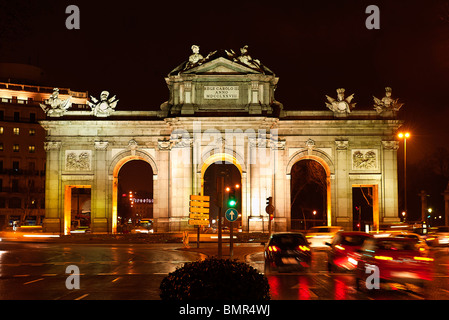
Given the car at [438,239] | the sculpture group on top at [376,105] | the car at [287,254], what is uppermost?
the sculpture group on top at [376,105]

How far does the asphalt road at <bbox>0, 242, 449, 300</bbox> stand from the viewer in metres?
16.2

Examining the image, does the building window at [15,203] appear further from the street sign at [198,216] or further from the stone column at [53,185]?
the street sign at [198,216]

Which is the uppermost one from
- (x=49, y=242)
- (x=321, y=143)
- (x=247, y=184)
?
(x=321, y=143)

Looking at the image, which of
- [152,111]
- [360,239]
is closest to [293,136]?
[152,111]

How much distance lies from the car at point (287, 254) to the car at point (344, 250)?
1.02m

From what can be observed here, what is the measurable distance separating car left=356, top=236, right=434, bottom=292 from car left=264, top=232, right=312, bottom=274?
485cm

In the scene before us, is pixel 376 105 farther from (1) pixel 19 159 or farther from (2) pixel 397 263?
(1) pixel 19 159

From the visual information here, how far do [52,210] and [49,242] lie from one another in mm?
6432

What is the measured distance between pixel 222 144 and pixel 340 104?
472 inches

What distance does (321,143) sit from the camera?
53.2m

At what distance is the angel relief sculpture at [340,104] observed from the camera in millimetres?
53406

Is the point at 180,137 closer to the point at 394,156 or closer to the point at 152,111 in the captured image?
the point at 152,111

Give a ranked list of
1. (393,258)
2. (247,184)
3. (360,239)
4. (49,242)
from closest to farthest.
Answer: (393,258) < (360,239) < (49,242) < (247,184)

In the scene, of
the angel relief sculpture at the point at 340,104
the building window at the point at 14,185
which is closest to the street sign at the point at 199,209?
the angel relief sculpture at the point at 340,104
